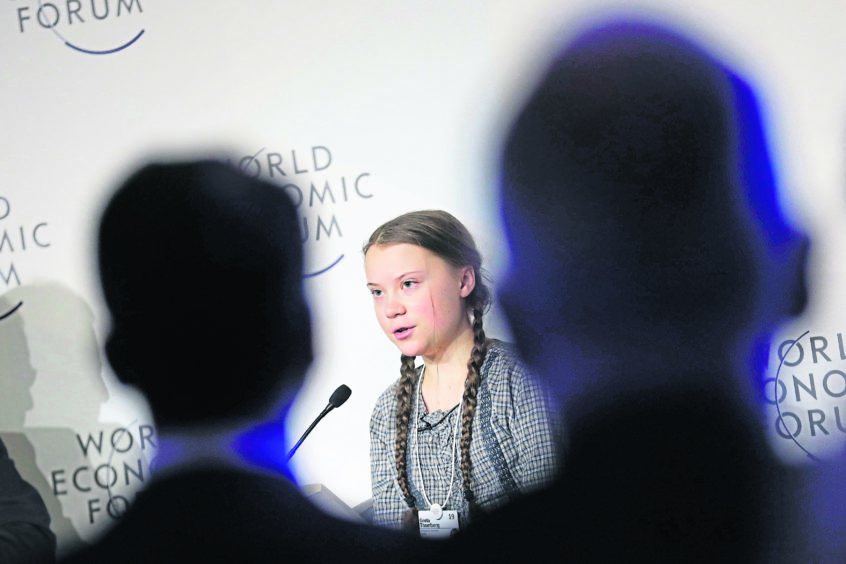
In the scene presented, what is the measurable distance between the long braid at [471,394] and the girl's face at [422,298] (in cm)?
3

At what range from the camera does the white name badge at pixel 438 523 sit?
214 centimetres

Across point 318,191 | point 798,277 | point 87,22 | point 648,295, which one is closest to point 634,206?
point 648,295

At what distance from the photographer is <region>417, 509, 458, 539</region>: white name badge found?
A: 214cm

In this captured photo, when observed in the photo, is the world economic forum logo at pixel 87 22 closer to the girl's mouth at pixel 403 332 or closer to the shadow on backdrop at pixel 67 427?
the shadow on backdrop at pixel 67 427

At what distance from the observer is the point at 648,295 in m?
2.16

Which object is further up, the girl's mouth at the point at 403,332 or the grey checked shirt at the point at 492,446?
the girl's mouth at the point at 403,332

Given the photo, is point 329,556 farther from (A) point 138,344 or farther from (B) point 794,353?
(B) point 794,353

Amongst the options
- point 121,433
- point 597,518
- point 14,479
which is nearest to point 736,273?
point 597,518

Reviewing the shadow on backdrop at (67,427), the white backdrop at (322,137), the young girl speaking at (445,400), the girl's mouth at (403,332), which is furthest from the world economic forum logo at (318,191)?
the shadow on backdrop at (67,427)

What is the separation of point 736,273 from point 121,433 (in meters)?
1.56

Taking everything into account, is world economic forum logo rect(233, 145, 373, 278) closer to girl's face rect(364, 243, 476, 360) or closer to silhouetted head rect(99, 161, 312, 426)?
silhouetted head rect(99, 161, 312, 426)

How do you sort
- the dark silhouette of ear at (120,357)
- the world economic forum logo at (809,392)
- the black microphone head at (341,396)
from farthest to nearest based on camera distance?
the dark silhouette of ear at (120,357)
the black microphone head at (341,396)
the world economic forum logo at (809,392)

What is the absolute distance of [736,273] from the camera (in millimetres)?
2127

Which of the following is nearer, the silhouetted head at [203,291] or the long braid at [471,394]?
the long braid at [471,394]
